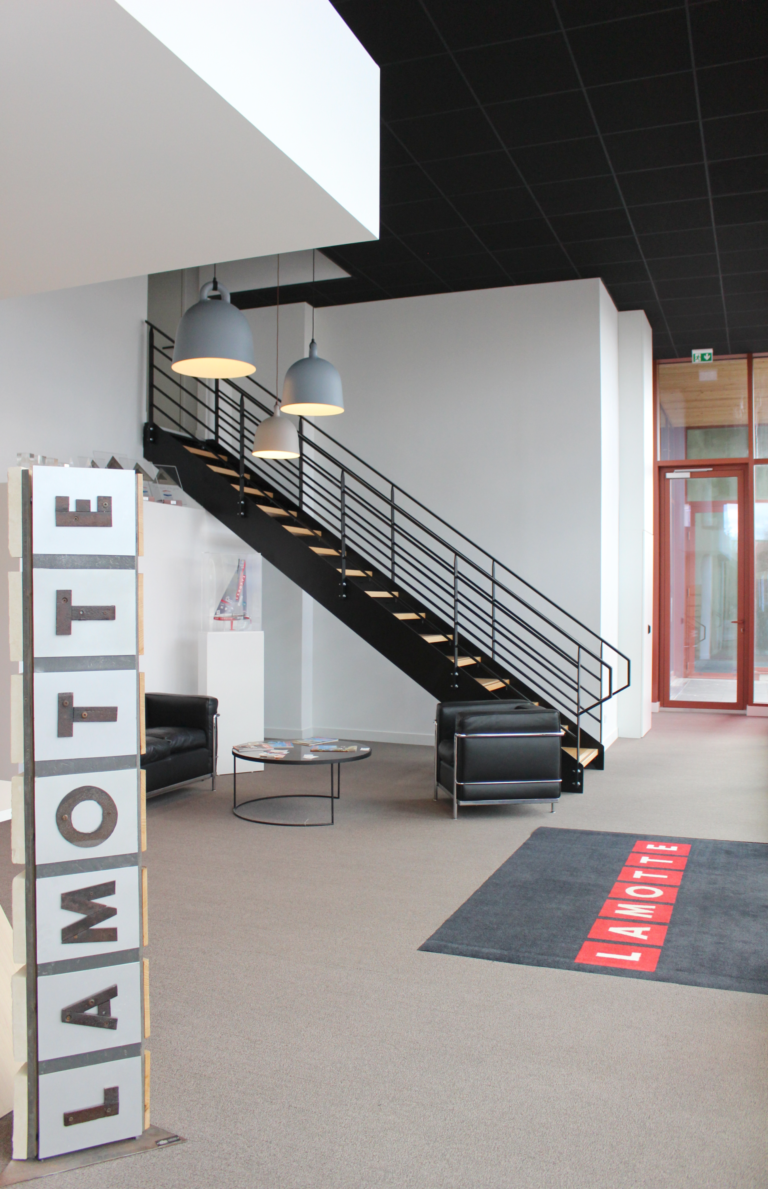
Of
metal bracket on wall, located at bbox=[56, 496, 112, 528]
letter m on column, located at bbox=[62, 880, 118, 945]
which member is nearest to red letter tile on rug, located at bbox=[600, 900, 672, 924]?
letter m on column, located at bbox=[62, 880, 118, 945]

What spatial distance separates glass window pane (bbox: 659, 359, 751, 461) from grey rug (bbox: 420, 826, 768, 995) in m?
7.23

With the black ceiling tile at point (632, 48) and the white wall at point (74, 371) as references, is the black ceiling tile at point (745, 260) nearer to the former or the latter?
the black ceiling tile at point (632, 48)

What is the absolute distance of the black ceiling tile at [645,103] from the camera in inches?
215

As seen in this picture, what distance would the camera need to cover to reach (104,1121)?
8.39 feet

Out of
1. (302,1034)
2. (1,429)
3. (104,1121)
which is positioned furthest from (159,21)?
(1,429)

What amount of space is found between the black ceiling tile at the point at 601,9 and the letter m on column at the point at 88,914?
185 inches

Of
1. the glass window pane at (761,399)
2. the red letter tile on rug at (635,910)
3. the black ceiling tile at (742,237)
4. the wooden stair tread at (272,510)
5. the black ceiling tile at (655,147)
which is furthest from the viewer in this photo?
the glass window pane at (761,399)

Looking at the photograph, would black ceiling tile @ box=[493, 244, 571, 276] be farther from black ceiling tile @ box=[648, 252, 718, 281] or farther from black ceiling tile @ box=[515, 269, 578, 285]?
black ceiling tile @ box=[648, 252, 718, 281]

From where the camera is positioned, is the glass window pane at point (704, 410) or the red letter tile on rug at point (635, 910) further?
the glass window pane at point (704, 410)

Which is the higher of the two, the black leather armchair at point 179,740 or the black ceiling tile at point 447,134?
the black ceiling tile at point 447,134

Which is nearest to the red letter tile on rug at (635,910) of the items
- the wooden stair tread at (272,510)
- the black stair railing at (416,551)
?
the black stair railing at (416,551)

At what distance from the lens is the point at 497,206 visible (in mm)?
7293

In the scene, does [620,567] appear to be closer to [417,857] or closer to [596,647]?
[596,647]

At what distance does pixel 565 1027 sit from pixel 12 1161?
6.02 feet
